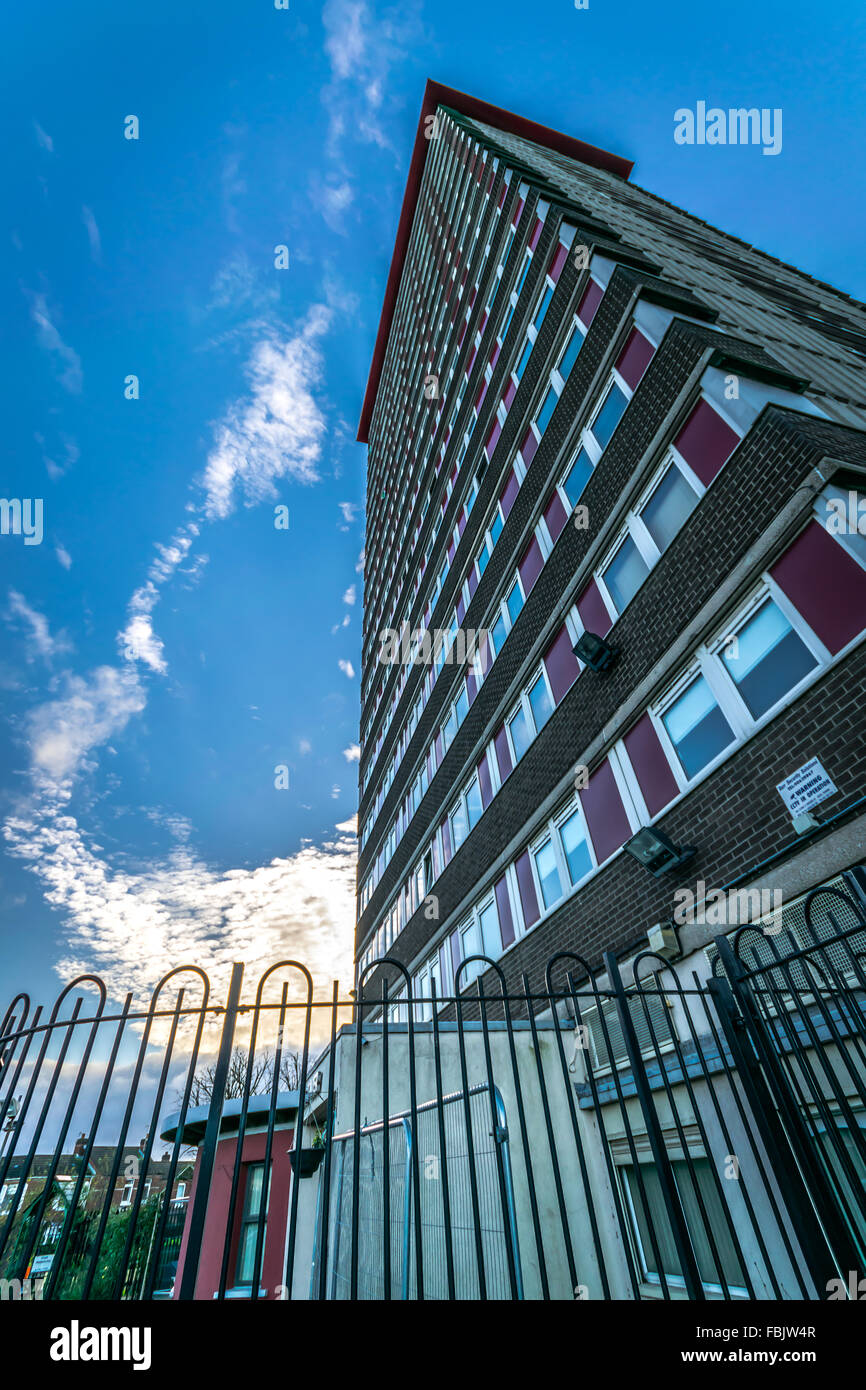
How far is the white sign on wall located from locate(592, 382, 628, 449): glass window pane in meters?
6.61

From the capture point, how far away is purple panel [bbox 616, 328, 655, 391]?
9555 millimetres

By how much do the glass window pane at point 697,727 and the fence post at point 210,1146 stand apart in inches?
235

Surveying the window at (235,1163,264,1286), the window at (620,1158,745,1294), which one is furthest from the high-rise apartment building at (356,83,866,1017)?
the window at (235,1163,264,1286)

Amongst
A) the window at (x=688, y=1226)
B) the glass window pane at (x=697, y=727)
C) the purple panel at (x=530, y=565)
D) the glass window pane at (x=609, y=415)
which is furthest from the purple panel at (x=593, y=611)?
the window at (x=688, y=1226)

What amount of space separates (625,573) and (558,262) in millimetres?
8832

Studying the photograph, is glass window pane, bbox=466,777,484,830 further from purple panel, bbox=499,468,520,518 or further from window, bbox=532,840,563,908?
purple panel, bbox=499,468,520,518

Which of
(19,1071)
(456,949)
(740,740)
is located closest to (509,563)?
(740,740)

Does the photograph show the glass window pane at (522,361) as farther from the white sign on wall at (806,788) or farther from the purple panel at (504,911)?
the white sign on wall at (806,788)

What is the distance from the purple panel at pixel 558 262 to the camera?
1329 cm

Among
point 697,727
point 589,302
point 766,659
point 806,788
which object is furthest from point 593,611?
point 589,302

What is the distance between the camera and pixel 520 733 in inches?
501

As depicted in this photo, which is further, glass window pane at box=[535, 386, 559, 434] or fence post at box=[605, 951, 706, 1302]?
glass window pane at box=[535, 386, 559, 434]
